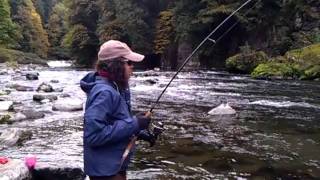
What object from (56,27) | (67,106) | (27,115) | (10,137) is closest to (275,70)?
(67,106)

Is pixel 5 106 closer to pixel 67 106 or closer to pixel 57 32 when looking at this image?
pixel 67 106

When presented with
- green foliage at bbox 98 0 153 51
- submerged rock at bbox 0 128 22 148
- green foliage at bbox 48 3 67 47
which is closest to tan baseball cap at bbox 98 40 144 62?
submerged rock at bbox 0 128 22 148

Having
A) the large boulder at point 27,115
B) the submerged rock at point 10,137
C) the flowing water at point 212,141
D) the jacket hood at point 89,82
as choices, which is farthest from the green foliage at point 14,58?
the jacket hood at point 89,82

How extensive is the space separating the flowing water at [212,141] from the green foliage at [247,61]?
16.4m

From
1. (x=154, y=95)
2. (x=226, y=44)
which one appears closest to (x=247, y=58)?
(x=226, y=44)

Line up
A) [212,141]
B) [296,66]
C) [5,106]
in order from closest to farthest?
1. [212,141]
2. [5,106]
3. [296,66]

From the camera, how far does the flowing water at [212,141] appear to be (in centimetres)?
788

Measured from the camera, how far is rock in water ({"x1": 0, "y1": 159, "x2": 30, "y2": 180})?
5855 millimetres

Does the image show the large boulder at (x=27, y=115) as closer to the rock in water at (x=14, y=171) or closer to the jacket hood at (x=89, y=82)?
the rock in water at (x=14, y=171)

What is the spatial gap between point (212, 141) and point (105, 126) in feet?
22.1

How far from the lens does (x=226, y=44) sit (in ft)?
156

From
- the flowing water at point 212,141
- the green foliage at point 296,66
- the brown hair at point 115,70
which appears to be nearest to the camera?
the brown hair at point 115,70

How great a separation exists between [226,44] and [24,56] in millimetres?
34052

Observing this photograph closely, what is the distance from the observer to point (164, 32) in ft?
175
